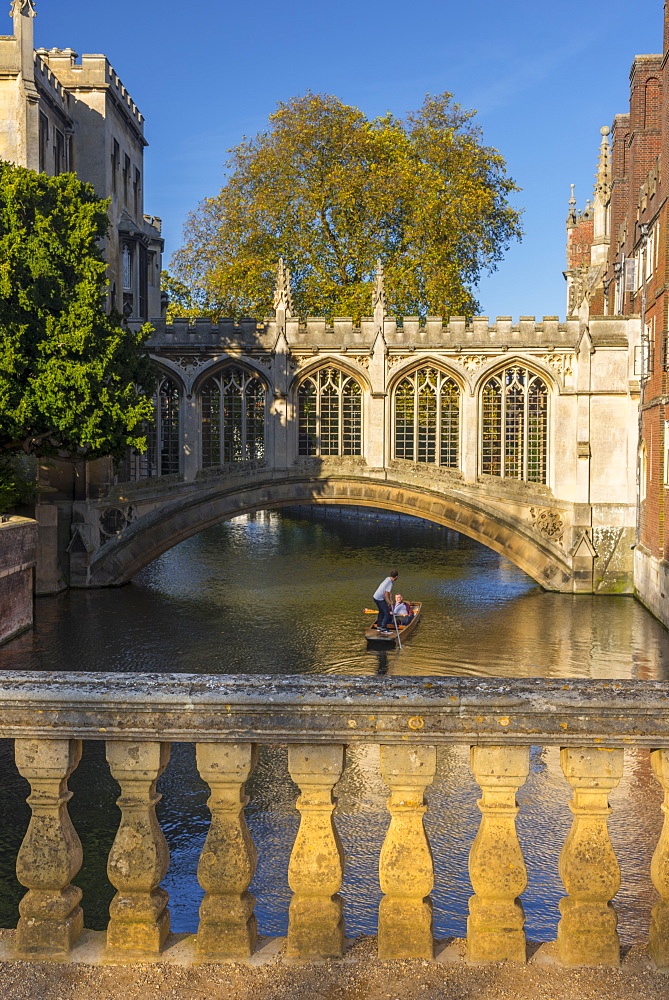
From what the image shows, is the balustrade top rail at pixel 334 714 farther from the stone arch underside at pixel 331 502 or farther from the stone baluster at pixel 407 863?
the stone arch underside at pixel 331 502

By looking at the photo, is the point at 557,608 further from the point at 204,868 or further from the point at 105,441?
the point at 204,868

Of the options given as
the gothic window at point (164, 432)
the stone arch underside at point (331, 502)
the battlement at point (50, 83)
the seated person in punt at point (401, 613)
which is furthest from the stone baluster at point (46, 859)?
the battlement at point (50, 83)

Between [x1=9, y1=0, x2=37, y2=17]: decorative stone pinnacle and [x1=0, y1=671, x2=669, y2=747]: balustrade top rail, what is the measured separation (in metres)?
28.7

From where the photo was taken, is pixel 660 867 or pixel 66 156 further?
pixel 66 156

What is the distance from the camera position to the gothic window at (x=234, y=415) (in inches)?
1188

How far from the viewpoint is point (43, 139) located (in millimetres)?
28641

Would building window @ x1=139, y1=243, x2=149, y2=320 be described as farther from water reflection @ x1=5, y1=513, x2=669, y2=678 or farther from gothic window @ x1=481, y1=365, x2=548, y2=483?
gothic window @ x1=481, y1=365, x2=548, y2=483

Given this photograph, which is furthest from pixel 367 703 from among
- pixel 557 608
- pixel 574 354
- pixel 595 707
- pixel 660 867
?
→ pixel 574 354

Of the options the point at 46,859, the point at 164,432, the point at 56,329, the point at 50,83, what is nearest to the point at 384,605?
the point at 56,329

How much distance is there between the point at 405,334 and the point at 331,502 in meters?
5.77

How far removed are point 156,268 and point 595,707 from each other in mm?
38639

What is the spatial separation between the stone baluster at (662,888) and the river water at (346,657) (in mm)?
1438

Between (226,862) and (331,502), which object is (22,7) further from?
(226,862)

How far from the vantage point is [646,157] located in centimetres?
3041
